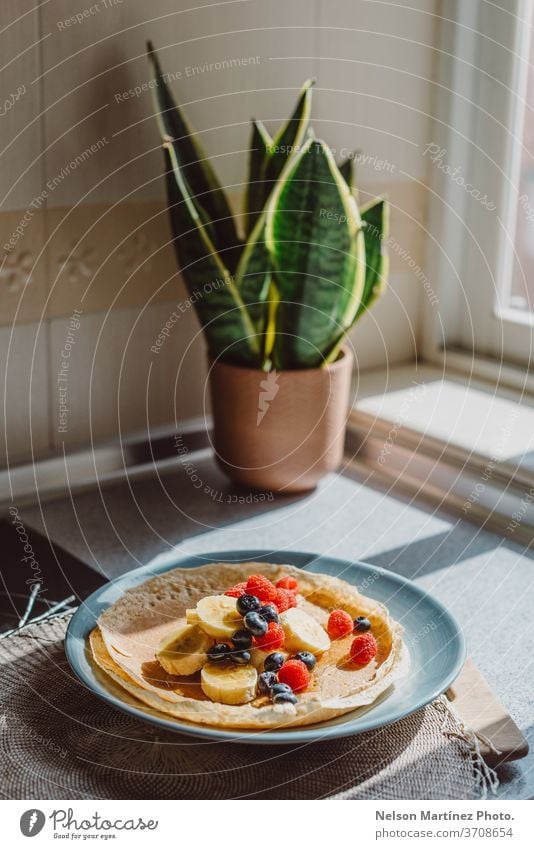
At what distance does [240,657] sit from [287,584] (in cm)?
14

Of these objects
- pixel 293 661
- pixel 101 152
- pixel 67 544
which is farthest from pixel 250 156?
pixel 293 661

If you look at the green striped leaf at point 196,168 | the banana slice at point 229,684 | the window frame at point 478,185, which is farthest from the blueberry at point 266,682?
the window frame at point 478,185

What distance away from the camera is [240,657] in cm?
85

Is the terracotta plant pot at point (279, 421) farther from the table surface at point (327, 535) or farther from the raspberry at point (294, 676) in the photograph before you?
the raspberry at point (294, 676)

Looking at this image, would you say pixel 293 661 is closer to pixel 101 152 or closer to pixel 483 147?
pixel 101 152

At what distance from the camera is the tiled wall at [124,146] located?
1.28 metres

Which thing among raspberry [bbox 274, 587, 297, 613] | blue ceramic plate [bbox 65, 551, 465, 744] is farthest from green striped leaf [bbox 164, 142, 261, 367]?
raspberry [bbox 274, 587, 297, 613]

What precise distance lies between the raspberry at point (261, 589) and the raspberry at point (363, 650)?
0.09 meters

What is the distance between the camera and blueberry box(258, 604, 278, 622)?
2.87 ft

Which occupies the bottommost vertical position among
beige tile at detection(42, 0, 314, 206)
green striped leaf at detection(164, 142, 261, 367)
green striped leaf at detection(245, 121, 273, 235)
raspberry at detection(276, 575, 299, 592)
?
raspberry at detection(276, 575, 299, 592)

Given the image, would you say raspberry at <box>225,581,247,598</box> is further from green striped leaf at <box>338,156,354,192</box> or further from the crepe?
green striped leaf at <box>338,156,354,192</box>

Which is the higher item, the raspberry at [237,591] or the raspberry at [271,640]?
the raspberry at [237,591]

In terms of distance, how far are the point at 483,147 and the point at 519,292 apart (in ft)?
0.76

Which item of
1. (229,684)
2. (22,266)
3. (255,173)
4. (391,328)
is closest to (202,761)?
(229,684)
